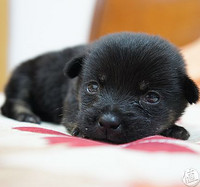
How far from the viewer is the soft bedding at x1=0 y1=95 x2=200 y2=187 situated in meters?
0.97

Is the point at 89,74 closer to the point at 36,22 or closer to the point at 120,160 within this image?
the point at 120,160

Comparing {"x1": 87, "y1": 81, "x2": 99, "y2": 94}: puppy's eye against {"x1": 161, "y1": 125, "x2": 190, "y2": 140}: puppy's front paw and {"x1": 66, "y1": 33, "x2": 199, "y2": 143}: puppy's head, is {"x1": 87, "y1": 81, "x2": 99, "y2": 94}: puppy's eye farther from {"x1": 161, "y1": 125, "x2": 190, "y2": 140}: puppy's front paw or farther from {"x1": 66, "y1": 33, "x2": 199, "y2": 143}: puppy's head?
{"x1": 161, "y1": 125, "x2": 190, "y2": 140}: puppy's front paw

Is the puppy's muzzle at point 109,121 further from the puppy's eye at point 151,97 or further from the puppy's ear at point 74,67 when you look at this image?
the puppy's ear at point 74,67

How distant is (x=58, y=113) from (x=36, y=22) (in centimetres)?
294

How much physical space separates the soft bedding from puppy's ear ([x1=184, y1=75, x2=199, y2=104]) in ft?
2.00

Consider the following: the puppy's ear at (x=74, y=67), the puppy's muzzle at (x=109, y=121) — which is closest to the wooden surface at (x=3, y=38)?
the puppy's ear at (x=74, y=67)

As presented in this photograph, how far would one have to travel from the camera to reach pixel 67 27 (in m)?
5.17

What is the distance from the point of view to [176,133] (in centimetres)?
174

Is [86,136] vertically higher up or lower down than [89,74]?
lower down

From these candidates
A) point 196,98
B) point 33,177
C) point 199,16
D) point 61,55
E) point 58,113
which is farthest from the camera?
point 199,16

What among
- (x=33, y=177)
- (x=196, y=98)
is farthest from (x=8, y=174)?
(x=196, y=98)

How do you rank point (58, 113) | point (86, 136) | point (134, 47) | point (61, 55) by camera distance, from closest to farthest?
point (86, 136) < point (134, 47) < point (58, 113) < point (61, 55)

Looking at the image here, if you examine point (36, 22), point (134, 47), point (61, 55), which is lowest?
point (36, 22)
